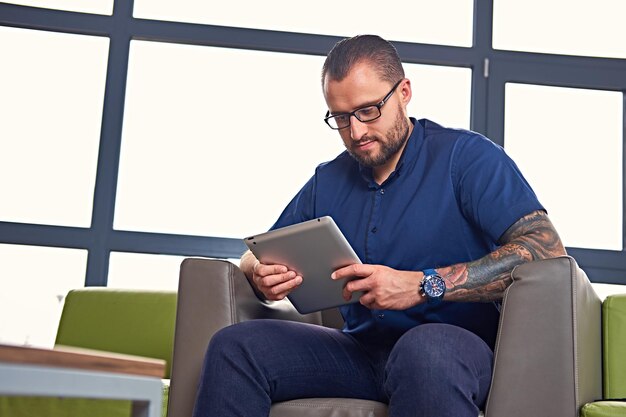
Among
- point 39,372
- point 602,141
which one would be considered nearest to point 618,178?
point 602,141

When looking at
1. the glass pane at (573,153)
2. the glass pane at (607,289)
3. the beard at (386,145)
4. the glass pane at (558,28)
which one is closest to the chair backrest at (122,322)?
the beard at (386,145)

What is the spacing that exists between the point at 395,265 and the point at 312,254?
0.76 ft

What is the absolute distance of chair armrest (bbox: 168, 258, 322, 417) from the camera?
72.9 inches

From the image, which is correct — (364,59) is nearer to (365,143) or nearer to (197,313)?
(365,143)

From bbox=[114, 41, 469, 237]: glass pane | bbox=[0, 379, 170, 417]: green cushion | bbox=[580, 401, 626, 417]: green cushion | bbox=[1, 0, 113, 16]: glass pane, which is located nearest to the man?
bbox=[580, 401, 626, 417]: green cushion

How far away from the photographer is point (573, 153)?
3635 millimetres

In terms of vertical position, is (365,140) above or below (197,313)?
above

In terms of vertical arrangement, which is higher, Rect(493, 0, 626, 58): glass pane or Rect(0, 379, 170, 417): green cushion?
Rect(493, 0, 626, 58): glass pane

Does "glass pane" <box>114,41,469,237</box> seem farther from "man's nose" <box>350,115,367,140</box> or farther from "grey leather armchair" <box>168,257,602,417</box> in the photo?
"grey leather armchair" <box>168,257,602,417</box>

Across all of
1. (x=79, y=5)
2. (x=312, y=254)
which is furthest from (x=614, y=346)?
(x=79, y=5)

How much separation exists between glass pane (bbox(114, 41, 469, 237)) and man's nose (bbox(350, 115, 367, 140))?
5.22ft

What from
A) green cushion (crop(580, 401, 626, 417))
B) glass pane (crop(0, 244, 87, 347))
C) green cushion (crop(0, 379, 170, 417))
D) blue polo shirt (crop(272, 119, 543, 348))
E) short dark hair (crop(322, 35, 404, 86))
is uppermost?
short dark hair (crop(322, 35, 404, 86))

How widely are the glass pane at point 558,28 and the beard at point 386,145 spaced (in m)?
1.90

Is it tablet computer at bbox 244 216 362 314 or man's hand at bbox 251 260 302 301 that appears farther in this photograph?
man's hand at bbox 251 260 302 301
